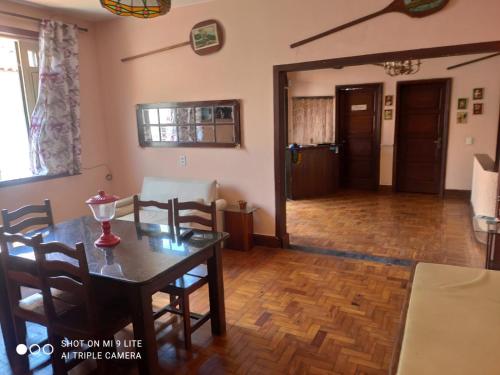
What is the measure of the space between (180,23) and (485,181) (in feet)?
13.1

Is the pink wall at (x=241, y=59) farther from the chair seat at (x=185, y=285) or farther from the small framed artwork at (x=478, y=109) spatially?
the small framed artwork at (x=478, y=109)

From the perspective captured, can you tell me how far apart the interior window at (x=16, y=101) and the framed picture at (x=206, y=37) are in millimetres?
1773

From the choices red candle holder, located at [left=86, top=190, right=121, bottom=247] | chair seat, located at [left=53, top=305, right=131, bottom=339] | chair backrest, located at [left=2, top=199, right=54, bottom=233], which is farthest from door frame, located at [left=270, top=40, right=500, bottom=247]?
chair seat, located at [left=53, top=305, right=131, bottom=339]

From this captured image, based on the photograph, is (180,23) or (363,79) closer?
(180,23)

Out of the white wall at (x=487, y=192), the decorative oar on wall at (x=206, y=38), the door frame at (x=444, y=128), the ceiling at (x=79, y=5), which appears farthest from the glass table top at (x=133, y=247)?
the door frame at (x=444, y=128)

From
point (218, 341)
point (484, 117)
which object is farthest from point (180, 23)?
point (484, 117)

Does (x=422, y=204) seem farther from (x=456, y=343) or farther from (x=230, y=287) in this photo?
(x=456, y=343)

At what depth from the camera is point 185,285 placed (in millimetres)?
2281

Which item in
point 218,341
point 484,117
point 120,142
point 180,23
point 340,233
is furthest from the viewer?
point 484,117

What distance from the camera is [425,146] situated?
654 centimetres

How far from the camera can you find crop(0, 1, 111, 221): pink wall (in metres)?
4.11

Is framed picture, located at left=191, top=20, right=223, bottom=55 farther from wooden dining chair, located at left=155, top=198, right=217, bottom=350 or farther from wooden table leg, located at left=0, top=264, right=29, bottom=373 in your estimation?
wooden table leg, located at left=0, top=264, right=29, bottom=373

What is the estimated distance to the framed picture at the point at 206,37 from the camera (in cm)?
397

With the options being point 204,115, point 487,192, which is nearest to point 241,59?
point 204,115
